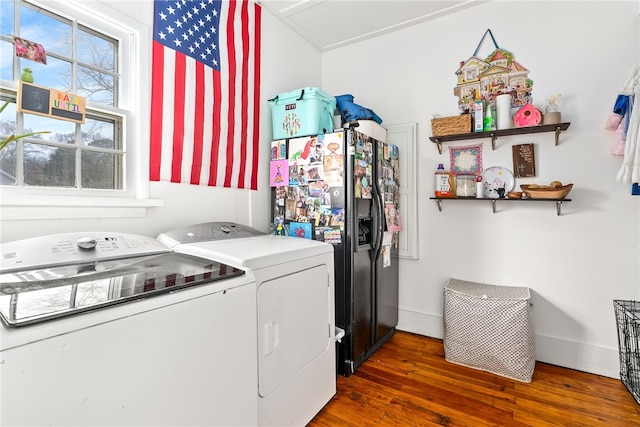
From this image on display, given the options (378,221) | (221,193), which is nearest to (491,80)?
(378,221)

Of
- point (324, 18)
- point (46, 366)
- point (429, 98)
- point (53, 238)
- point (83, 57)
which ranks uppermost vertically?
point (324, 18)

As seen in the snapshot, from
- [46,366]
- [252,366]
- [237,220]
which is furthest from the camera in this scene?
[237,220]

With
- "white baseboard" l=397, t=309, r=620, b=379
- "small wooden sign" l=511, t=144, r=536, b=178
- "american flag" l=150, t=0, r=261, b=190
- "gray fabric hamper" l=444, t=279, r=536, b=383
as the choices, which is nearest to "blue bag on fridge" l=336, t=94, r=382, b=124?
"american flag" l=150, t=0, r=261, b=190

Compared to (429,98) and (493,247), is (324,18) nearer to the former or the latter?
(429,98)

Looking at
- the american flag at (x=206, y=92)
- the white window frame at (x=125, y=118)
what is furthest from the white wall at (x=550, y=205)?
the white window frame at (x=125, y=118)

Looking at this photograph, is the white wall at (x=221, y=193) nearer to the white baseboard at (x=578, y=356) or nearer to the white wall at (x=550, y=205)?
the white wall at (x=550, y=205)

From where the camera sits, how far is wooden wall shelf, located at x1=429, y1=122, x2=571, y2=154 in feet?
7.02

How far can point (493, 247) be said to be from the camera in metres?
2.47

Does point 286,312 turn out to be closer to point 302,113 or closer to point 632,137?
point 302,113

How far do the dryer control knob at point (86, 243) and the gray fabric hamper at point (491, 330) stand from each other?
2.24 meters

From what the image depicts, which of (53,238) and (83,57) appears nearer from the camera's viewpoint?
(53,238)

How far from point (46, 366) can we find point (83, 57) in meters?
1.66

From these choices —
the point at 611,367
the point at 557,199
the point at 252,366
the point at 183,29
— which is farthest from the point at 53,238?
the point at 611,367

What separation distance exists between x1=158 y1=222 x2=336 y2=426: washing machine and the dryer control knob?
33 centimetres
